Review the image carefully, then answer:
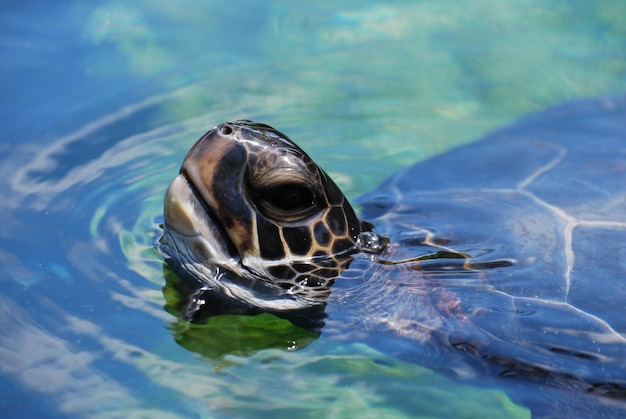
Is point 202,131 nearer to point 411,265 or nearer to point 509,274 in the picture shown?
point 411,265

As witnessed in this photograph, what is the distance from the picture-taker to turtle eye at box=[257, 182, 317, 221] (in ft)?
8.46

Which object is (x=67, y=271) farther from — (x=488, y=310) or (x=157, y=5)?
(x=157, y=5)

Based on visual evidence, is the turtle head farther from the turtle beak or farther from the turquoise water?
the turquoise water

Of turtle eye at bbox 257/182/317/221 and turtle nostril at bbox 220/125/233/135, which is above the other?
turtle nostril at bbox 220/125/233/135

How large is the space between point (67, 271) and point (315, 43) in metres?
2.92

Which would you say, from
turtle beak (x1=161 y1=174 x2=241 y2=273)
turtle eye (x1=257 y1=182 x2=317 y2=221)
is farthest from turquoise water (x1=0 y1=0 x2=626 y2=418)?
turtle eye (x1=257 y1=182 x2=317 y2=221)

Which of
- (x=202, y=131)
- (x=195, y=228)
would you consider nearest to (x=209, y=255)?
Answer: (x=195, y=228)

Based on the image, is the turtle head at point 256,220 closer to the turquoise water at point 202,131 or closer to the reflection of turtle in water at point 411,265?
the reflection of turtle in water at point 411,265

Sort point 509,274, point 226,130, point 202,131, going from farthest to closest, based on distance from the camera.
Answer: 1. point 202,131
2. point 509,274
3. point 226,130

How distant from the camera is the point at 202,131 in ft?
14.1

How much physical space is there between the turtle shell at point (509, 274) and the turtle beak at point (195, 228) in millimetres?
440

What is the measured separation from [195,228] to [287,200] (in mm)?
317

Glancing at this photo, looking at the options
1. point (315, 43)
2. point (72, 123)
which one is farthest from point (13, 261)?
point (315, 43)

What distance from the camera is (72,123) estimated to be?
14.3 ft
